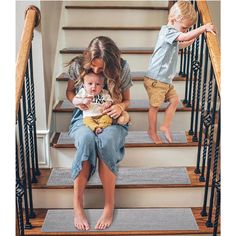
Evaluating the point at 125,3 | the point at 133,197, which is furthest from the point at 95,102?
the point at 125,3

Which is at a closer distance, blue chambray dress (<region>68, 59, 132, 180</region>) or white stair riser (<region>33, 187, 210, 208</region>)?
blue chambray dress (<region>68, 59, 132, 180</region>)

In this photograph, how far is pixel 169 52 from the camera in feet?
7.60

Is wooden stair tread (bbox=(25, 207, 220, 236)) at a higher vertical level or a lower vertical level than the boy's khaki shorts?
lower

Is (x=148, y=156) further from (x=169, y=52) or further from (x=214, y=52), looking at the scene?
(x=214, y=52)

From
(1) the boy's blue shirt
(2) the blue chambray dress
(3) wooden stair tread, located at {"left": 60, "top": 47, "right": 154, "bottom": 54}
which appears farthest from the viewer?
(3) wooden stair tread, located at {"left": 60, "top": 47, "right": 154, "bottom": 54}

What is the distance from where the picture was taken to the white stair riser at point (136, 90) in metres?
2.95

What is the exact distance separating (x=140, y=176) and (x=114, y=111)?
0.53 m

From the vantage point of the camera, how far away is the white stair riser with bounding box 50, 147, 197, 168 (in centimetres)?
255

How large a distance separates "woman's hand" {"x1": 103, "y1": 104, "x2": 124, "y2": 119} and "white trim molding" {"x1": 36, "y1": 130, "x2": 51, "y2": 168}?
1.85 feet

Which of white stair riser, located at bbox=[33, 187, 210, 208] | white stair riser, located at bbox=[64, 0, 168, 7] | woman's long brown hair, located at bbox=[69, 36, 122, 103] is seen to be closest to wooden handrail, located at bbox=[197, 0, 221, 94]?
woman's long brown hair, located at bbox=[69, 36, 122, 103]

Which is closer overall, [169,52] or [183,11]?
[183,11]

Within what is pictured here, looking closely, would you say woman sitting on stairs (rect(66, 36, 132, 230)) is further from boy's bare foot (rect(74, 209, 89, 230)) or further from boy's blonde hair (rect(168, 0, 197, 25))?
boy's blonde hair (rect(168, 0, 197, 25))
